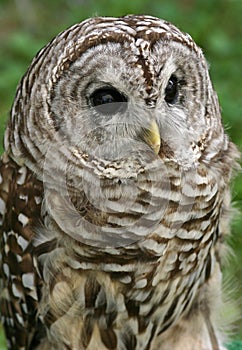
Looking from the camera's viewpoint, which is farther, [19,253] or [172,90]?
[19,253]

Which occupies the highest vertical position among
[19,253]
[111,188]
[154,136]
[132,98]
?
[132,98]

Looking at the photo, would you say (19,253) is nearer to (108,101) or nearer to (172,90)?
(108,101)

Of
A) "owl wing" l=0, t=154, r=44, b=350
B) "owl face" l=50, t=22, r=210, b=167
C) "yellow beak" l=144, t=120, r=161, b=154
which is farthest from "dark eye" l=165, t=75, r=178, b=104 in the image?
"owl wing" l=0, t=154, r=44, b=350

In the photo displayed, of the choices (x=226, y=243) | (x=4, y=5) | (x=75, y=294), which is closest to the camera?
(x=75, y=294)

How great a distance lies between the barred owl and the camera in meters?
3.70

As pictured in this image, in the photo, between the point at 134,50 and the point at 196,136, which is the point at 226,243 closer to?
the point at 196,136

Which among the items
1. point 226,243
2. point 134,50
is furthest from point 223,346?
point 134,50

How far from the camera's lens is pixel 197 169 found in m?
4.00

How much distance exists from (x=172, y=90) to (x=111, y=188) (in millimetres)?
457

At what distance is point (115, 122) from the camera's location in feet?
12.2

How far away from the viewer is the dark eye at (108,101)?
367cm

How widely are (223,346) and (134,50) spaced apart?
1.77m

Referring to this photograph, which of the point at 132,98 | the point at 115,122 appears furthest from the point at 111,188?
the point at 132,98

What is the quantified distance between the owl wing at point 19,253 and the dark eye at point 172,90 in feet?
2.06
